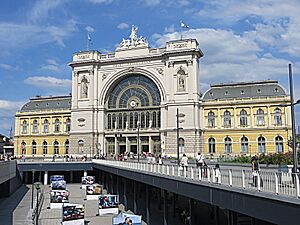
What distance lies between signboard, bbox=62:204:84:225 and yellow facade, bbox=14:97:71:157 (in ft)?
191

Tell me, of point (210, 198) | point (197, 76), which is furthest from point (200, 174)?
point (197, 76)

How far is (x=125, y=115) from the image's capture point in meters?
82.7

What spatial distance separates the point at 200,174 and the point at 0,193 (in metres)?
42.9

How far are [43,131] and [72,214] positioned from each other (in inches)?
2519

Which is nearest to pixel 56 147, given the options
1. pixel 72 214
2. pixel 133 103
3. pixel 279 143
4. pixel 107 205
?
pixel 133 103

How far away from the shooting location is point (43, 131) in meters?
96.6

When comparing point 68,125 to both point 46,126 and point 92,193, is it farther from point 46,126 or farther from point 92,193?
point 92,193

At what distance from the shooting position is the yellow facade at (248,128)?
73.4 meters

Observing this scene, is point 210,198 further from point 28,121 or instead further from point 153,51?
point 28,121

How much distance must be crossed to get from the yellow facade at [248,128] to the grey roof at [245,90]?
81.5 inches

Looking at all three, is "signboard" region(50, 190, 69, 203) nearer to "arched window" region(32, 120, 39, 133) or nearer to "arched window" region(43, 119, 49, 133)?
"arched window" region(43, 119, 49, 133)

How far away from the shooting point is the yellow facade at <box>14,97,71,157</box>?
309 feet

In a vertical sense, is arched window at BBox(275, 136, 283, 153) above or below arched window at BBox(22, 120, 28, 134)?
below

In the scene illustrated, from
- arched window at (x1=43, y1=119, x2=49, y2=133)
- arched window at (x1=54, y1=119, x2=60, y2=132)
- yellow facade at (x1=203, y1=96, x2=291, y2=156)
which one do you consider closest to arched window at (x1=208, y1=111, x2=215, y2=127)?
yellow facade at (x1=203, y1=96, x2=291, y2=156)
